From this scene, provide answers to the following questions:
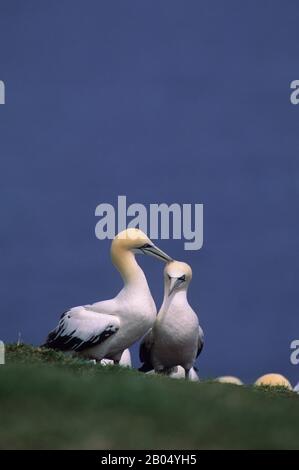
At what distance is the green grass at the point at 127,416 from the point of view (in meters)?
4.75

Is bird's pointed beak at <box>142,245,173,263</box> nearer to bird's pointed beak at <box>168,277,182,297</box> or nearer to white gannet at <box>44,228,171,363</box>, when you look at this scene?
white gannet at <box>44,228,171,363</box>

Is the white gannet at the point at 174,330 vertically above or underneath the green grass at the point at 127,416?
above

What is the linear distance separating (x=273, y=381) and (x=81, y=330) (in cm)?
203

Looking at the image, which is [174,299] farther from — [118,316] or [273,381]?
[273,381]

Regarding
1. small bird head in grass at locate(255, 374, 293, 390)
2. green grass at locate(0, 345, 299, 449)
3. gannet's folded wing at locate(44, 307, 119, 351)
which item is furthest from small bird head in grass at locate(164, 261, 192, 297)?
green grass at locate(0, 345, 299, 449)

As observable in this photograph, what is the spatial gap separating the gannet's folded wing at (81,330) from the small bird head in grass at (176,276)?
654mm

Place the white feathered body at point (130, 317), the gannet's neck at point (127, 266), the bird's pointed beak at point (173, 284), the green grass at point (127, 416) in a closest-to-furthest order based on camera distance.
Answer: the green grass at point (127, 416)
the white feathered body at point (130, 317)
the gannet's neck at point (127, 266)
the bird's pointed beak at point (173, 284)

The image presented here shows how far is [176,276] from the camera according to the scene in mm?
8859

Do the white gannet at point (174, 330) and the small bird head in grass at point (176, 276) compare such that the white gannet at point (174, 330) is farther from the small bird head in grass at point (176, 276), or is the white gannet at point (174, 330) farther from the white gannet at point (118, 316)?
the white gannet at point (118, 316)

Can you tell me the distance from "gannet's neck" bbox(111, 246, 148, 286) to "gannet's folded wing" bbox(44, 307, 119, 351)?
0.37 metres

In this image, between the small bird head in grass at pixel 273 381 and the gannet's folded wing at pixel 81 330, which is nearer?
the gannet's folded wing at pixel 81 330

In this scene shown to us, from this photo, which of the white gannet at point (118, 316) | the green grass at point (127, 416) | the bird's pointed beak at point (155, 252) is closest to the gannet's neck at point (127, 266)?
the white gannet at point (118, 316)

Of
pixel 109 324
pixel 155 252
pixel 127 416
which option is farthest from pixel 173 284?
pixel 127 416

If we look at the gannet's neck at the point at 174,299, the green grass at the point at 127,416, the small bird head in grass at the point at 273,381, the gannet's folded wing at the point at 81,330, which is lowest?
the green grass at the point at 127,416
